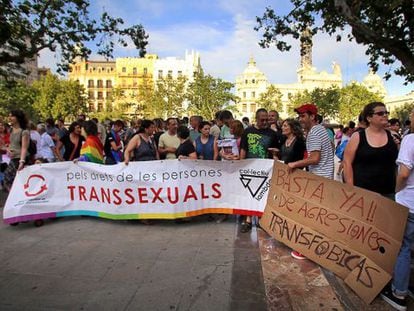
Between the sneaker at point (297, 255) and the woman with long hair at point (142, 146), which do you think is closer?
the sneaker at point (297, 255)

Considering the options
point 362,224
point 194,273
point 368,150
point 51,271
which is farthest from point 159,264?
point 368,150

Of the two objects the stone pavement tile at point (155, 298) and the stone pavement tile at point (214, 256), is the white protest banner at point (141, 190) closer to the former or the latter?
the stone pavement tile at point (214, 256)

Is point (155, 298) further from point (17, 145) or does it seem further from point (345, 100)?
point (345, 100)

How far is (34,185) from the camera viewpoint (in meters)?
5.46

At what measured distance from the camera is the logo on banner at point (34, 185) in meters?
5.44

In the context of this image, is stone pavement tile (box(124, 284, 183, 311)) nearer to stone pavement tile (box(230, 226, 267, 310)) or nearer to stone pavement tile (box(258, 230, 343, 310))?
stone pavement tile (box(230, 226, 267, 310))

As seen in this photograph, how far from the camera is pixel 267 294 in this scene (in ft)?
10.5

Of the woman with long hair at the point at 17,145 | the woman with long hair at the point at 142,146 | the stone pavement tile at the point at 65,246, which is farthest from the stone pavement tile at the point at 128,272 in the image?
the woman with long hair at the point at 17,145

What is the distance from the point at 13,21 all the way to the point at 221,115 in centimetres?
861

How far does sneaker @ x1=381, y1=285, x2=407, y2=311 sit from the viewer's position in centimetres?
293

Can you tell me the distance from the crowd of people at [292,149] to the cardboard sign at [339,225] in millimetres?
130

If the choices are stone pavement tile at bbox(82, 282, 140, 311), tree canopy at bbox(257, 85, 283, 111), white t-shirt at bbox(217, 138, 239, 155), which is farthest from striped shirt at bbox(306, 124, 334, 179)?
tree canopy at bbox(257, 85, 283, 111)

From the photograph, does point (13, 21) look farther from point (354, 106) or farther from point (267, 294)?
point (354, 106)

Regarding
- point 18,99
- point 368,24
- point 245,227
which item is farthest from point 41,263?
point 18,99
